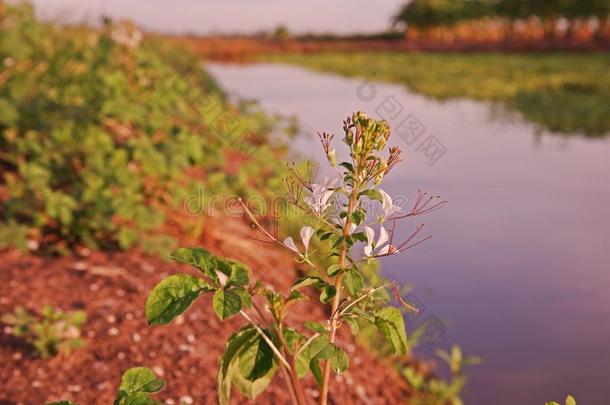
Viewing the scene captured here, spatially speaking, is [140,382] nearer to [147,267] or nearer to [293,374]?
[293,374]

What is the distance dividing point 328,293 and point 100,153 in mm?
2554

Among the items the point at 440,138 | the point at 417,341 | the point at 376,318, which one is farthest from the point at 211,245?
the point at 440,138

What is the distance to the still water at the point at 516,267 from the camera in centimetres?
316

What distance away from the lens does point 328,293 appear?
1.38 metres

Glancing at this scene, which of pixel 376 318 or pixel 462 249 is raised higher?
pixel 376 318

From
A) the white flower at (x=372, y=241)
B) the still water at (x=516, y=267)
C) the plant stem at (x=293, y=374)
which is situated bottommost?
the still water at (x=516, y=267)

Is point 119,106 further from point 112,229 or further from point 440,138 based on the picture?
point 440,138

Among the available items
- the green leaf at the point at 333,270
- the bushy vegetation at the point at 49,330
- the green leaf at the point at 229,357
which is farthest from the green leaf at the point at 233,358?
the bushy vegetation at the point at 49,330

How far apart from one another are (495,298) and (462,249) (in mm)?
774

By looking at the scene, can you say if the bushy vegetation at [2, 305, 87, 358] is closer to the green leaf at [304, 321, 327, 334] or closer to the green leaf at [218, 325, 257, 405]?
the green leaf at [218, 325, 257, 405]

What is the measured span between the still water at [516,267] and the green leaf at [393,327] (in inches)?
66.6

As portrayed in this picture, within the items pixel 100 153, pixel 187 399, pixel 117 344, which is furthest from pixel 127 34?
pixel 187 399

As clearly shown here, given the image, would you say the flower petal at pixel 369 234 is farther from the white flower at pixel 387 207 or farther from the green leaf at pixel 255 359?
the green leaf at pixel 255 359

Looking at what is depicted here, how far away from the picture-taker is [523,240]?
15.6 feet
